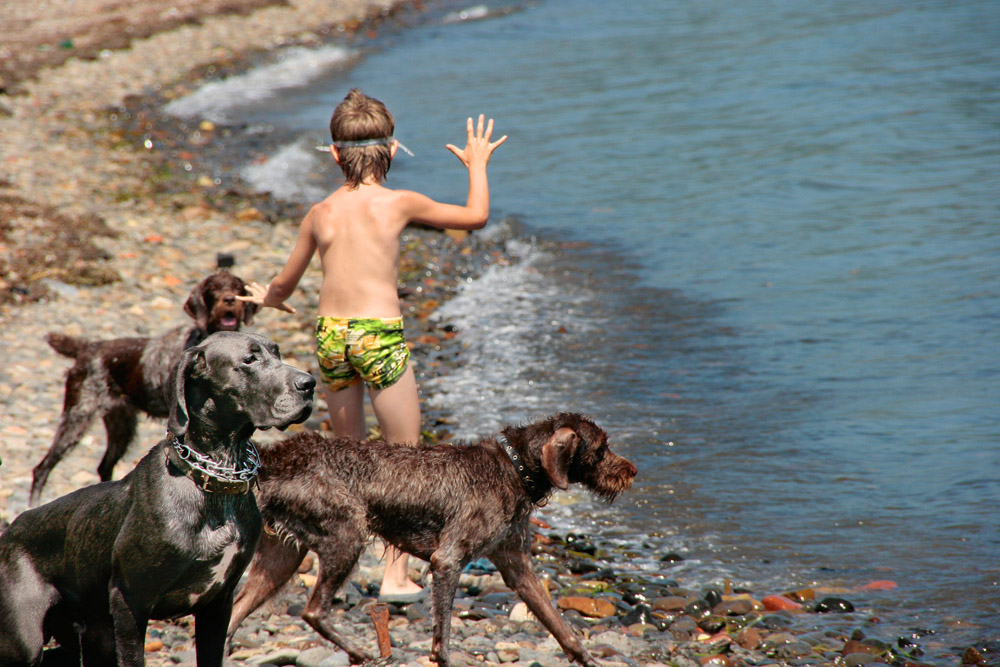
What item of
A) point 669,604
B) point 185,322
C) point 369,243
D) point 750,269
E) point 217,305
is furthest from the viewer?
point 750,269

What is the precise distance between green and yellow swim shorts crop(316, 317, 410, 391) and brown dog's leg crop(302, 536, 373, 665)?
1.11 m

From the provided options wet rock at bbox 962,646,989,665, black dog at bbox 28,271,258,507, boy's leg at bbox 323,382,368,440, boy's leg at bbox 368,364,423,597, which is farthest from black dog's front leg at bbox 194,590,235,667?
wet rock at bbox 962,646,989,665

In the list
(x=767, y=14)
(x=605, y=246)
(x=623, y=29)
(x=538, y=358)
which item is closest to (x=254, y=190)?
(x=605, y=246)

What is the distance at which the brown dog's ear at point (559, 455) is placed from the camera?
225 inches

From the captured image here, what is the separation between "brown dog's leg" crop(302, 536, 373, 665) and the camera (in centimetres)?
550

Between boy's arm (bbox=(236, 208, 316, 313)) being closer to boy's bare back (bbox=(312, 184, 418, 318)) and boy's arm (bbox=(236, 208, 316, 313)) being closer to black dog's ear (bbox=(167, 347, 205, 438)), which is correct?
boy's bare back (bbox=(312, 184, 418, 318))

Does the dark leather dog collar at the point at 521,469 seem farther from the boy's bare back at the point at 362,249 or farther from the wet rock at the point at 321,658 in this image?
the wet rock at the point at 321,658

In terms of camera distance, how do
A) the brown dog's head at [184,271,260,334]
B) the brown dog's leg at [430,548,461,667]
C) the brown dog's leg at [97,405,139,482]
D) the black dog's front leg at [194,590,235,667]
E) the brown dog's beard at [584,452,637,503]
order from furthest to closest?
1. the brown dog's leg at [97,405,139,482]
2. the brown dog's head at [184,271,260,334]
3. the brown dog's beard at [584,452,637,503]
4. the brown dog's leg at [430,548,461,667]
5. the black dog's front leg at [194,590,235,667]

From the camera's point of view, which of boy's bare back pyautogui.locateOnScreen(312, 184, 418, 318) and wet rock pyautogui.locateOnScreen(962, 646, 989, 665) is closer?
boy's bare back pyautogui.locateOnScreen(312, 184, 418, 318)

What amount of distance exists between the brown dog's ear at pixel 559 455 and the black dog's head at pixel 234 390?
1.97 meters

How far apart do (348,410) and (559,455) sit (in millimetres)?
1484

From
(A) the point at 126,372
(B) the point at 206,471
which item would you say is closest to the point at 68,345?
(A) the point at 126,372

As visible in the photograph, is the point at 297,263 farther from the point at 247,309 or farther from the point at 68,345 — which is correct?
the point at 68,345

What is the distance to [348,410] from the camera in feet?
21.1
